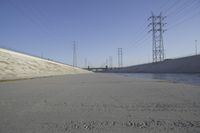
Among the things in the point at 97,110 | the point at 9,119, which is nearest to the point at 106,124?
the point at 97,110

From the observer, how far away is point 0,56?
24875 millimetres

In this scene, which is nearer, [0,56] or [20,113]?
[20,113]

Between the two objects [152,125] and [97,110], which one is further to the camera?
[97,110]

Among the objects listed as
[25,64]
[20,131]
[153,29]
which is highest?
[153,29]

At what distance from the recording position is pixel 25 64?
2917cm

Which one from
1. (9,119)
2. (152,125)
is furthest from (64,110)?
(152,125)

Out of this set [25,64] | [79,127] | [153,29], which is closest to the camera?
[79,127]

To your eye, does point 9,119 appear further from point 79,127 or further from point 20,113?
point 79,127

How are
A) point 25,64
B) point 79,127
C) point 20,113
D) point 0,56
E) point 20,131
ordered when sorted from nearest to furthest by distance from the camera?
1. point 20,131
2. point 79,127
3. point 20,113
4. point 0,56
5. point 25,64

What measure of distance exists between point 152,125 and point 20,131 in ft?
7.67

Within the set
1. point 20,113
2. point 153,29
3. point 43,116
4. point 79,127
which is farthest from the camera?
point 153,29

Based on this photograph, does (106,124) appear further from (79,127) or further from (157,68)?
(157,68)

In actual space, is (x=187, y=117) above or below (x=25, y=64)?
below

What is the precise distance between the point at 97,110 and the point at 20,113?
1.85 m
